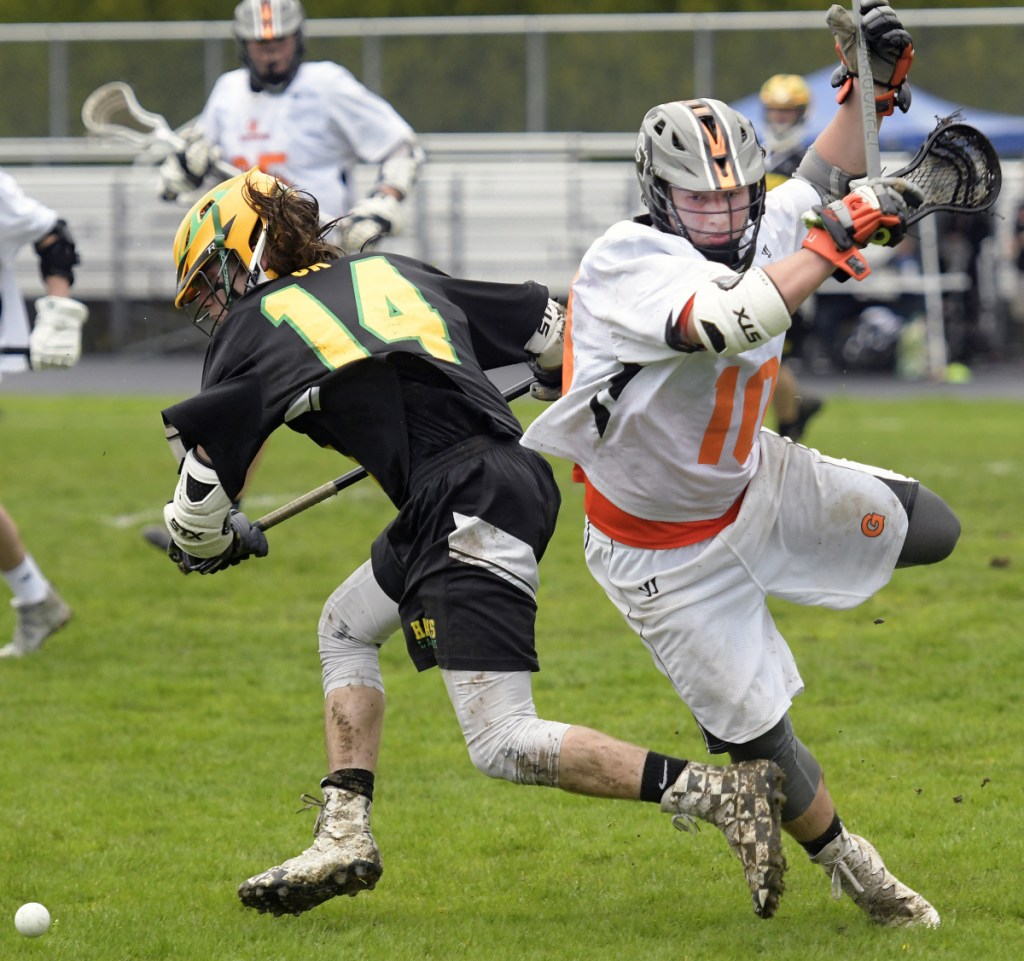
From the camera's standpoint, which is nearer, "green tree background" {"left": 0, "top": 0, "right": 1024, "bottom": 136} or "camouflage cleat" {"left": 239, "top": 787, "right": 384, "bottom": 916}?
"camouflage cleat" {"left": 239, "top": 787, "right": 384, "bottom": 916}

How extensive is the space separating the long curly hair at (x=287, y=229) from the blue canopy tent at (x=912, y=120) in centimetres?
1298

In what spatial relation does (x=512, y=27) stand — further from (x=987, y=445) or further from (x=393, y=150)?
(x=393, y=150)

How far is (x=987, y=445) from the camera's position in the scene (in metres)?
12.5

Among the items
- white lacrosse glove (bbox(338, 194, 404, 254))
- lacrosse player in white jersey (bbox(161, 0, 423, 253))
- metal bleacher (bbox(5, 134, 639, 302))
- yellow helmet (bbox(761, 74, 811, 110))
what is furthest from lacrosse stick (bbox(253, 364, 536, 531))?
metal bleacher (bbox(5, 134, 639, 302))

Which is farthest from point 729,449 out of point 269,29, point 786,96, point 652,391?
point 786,96

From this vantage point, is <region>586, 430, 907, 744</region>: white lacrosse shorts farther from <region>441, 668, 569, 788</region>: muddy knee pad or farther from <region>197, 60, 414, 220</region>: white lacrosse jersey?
<region>197, 60, 414, 220</region>: white lacrosse jersey

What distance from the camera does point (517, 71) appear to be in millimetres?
19031

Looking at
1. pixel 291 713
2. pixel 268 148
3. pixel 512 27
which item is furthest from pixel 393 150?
pixel 512 27

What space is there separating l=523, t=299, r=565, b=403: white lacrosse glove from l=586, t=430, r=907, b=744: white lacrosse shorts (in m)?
0.51

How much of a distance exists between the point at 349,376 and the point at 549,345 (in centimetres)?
64

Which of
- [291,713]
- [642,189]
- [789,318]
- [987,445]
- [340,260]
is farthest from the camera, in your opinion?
[987,445]

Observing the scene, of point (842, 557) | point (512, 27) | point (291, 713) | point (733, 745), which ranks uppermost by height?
point (512, 27)

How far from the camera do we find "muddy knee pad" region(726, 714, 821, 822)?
3910mm

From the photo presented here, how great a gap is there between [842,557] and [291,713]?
2760 millimetres
